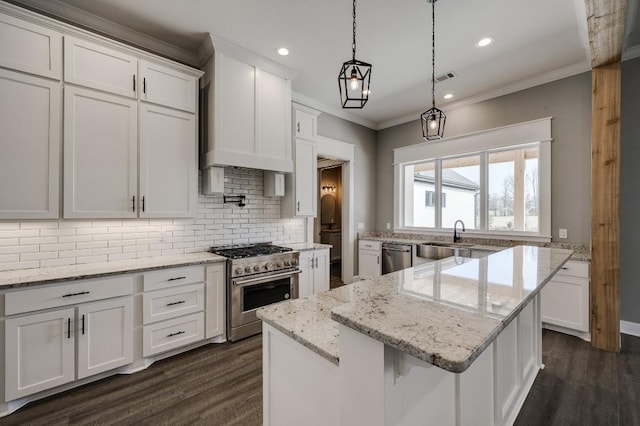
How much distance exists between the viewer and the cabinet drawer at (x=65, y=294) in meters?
1.94

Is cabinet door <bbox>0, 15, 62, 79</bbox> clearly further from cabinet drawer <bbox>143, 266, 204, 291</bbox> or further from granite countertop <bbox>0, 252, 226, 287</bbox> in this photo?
cabinet drawer <bbox>143, 266, 204, 291</bbox>

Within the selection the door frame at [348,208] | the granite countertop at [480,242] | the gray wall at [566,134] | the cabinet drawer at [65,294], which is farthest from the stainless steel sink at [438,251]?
the cabinet drawer at [65,294]

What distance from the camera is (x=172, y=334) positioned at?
2.63 meters

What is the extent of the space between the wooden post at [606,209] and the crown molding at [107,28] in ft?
14.1

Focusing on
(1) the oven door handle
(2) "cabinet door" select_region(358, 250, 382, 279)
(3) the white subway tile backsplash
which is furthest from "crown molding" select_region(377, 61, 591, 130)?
(1) the oven door handle

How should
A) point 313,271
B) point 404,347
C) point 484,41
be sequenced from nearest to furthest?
1. point 404,347
2. point 484,41
3. point 313,271

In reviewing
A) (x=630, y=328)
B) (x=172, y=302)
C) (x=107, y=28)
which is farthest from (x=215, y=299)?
(x=630, y=328)

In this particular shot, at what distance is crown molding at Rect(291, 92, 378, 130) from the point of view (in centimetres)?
431

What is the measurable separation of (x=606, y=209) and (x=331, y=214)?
5349 mm

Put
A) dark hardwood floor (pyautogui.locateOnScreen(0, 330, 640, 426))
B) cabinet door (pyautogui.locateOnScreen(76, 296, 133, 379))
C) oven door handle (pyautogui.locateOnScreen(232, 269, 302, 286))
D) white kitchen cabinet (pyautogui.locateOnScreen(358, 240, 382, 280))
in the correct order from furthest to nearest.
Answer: white kitchen cabinet (pyautogui.locateOnScreen(358, 240, 382, 280)) → oven door handle (pyautogui.locateOnScreen(232, 269, 302, 286)) → cabinet door (pyautogui.locateOnScreen(76, 296, 133, 379)) → dark hardwood floor (pyautogui.locateOnScreen(0, 330, 640, 426))

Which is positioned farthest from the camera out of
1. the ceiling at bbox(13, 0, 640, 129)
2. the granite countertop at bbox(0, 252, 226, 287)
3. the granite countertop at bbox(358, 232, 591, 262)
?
the granite countertop at bbox(358, 232, 591, 262)

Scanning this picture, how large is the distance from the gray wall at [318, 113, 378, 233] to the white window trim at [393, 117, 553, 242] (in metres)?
0.47

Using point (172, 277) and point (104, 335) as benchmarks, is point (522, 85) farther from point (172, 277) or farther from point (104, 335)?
point (104, 335)

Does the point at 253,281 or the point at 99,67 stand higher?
the point at 99,67
